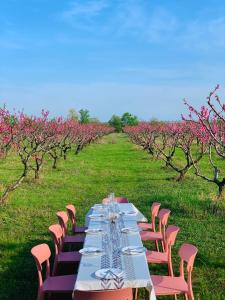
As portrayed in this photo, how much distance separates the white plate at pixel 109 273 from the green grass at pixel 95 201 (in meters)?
1.69

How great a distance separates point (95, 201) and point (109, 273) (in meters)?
7.58

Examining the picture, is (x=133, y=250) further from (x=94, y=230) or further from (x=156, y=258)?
(x=94, y=230)

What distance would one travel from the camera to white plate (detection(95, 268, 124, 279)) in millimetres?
3664

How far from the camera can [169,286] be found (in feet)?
14.2

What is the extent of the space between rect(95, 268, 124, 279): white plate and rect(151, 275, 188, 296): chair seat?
2.11 ft

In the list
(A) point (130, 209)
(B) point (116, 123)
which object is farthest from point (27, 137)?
(B) point (116, 123)

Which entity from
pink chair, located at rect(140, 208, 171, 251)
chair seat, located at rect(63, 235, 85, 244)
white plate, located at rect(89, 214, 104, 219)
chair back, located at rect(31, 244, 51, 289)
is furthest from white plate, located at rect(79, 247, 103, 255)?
pink chair, located at rect(140, 208, 171, 251)

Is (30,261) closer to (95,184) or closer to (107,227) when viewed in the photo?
(107,227)

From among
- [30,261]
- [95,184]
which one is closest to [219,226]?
[30,261]

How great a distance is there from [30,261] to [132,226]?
5.89 ft

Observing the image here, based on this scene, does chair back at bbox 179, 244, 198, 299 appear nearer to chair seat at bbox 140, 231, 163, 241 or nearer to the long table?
the long table

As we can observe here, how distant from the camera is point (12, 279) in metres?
5.72

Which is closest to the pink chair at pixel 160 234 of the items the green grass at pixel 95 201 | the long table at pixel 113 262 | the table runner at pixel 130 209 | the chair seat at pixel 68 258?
the table runner at pixel 130 209

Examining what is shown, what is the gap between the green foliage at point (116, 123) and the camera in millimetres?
78194
